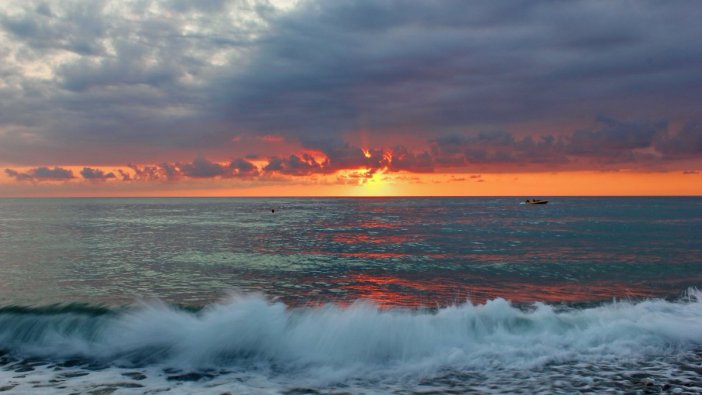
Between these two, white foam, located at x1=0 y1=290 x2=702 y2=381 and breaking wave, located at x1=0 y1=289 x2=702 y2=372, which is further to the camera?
breaking wave, located at x1=0 y1=289 x2=702 y2=372

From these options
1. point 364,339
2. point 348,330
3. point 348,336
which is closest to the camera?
point 364,339

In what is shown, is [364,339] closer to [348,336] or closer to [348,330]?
[348,336]

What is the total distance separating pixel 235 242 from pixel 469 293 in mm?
31111

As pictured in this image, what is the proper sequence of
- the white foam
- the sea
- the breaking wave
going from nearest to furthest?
the sea
the white foam
the breaking wave

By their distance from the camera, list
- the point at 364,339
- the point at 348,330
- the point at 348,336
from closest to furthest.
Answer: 1. the point at 364,339
2. the point at 348,336
3. the point at 348,330

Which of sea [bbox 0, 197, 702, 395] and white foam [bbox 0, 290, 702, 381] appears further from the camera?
white foam [bbox 0, 290, 702, 381]

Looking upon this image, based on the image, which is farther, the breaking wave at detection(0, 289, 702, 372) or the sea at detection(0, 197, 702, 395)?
the breaking wave at detection(0, 289, 702, 372)

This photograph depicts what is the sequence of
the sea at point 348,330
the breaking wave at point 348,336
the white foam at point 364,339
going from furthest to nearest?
1. the breaking wave at point 348,336
2. the white foam at point 364,339
3. the sea at point 348,330

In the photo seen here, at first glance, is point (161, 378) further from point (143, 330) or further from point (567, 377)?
point (567, 377)

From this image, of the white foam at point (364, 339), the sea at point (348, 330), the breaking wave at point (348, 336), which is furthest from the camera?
the breaking wave at point (348, 336)

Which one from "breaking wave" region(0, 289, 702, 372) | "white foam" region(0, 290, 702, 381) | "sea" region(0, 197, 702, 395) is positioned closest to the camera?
"sea" region(0, 197, 702, 395)

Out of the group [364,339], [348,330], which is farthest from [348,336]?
[364,339]

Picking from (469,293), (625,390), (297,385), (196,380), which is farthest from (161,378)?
(469,293)

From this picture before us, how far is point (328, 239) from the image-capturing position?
53.2m
